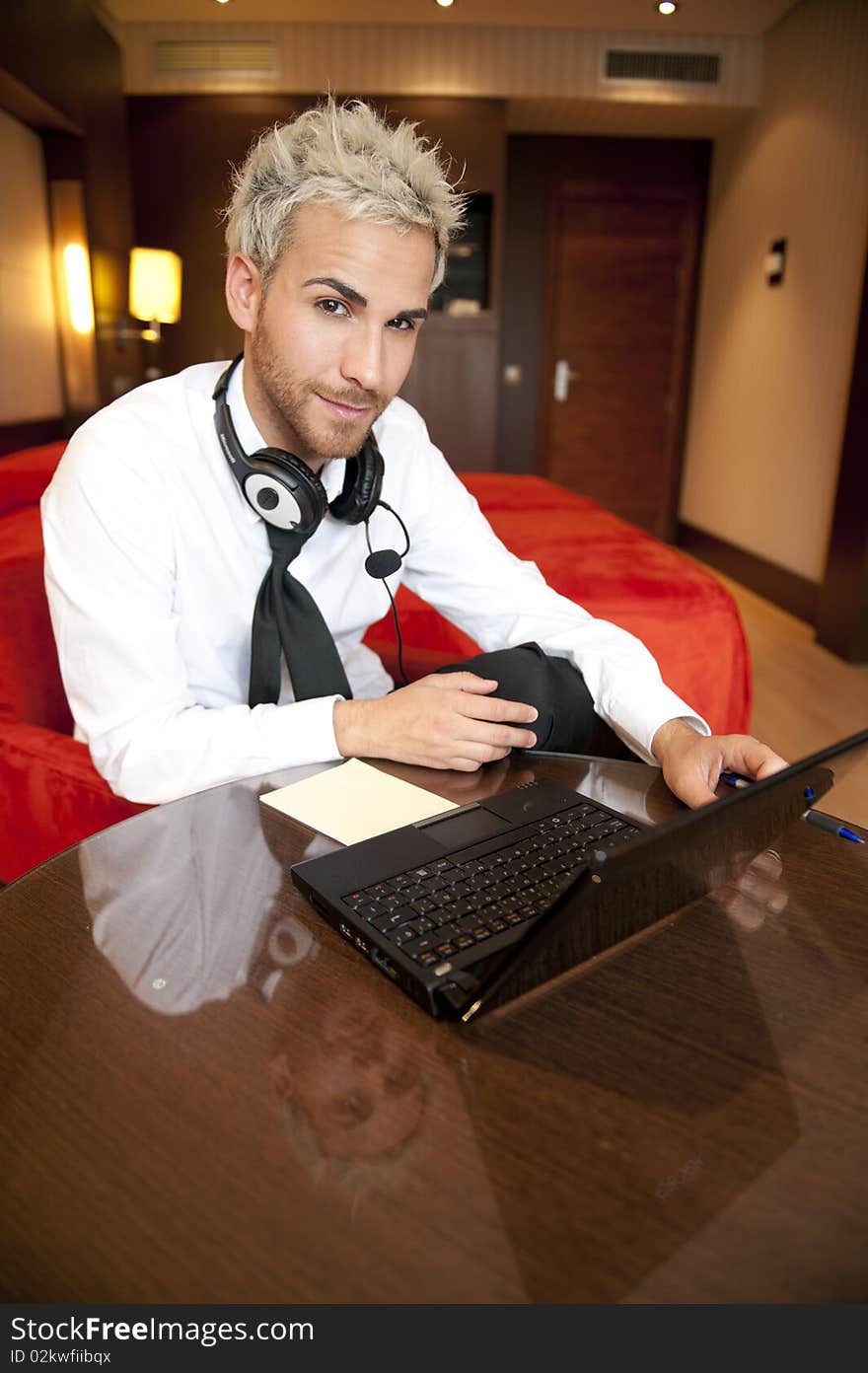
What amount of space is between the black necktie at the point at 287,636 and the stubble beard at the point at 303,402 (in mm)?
142

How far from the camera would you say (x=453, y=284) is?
5.63 meters

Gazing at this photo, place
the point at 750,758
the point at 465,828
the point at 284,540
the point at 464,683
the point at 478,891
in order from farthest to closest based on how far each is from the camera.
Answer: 1. the point at 284,540
2. the point at 464,683
3. the point at 750,758
4. the point at 465,828
5. the point at 478,891

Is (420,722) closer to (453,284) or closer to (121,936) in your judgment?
(121,936)

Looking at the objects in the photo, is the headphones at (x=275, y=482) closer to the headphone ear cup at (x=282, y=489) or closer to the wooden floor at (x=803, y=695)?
the headphone ear cup at (x=282, y=489)

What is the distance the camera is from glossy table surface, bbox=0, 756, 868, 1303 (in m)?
0.45

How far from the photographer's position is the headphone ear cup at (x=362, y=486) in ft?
4.15

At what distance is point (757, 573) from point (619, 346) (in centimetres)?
212

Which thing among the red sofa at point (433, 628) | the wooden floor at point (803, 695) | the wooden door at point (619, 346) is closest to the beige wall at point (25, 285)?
the red sofa at point (433, 628)

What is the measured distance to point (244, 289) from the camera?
4.07 ft

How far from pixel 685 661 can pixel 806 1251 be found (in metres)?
1.68

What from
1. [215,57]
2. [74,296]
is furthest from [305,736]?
[215,57]

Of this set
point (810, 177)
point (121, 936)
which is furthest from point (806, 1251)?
point (810, 177)

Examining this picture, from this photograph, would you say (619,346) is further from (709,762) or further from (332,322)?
(709,762)

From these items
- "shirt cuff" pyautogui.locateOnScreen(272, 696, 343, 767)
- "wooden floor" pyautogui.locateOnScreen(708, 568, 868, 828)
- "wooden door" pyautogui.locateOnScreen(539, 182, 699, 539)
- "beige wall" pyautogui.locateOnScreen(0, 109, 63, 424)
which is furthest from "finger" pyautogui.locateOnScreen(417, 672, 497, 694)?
"wooden door" pyautogui.locateOnScreen(539, 182, 699, 539)
